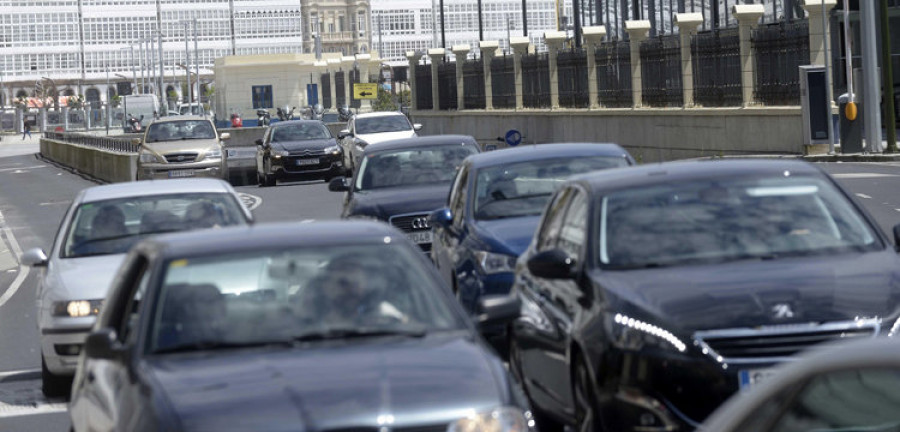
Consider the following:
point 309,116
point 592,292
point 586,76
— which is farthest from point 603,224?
point 309,116

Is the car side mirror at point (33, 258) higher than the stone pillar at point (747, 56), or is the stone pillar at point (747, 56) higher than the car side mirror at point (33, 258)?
the stone pillar at point (747, 56)

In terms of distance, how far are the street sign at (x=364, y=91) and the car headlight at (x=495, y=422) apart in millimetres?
79631

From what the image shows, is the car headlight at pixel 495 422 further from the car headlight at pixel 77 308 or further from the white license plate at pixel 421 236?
the white license plate at pixel 421 236

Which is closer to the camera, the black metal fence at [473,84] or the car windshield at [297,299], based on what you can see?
the car windshield at [297,299]

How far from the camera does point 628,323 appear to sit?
715cm

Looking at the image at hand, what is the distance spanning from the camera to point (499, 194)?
13.4m

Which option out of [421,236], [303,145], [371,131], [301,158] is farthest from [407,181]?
[371,131]

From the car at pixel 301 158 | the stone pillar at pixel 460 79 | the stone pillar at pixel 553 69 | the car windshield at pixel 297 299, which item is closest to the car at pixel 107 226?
the car windshield at pixel 297 299

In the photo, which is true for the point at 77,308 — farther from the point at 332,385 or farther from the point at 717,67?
the point at 717,67

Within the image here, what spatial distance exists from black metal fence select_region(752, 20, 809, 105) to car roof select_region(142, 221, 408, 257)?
28.6m

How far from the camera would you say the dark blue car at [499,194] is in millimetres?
12516

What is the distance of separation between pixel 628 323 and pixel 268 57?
121m

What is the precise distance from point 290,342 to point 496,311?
38.4 inches

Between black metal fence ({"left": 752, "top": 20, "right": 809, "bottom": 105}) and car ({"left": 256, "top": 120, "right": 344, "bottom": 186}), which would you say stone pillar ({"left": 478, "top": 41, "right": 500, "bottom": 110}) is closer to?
car ({"left": 256, "top": 120, "right": 344, "bottom": 186})
